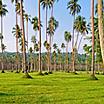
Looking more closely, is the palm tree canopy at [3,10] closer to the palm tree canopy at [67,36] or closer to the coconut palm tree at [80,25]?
the coconut palm tree at [80,25]

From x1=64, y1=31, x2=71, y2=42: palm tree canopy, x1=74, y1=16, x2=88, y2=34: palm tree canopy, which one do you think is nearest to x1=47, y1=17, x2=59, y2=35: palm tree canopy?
x1=74, y1=16, x2=88, y2=34: palm tree canopy

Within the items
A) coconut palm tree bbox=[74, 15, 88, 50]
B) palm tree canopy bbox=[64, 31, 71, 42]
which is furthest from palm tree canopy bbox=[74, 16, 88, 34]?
palm tree canopy bbox=[64, 31, 71, 42]

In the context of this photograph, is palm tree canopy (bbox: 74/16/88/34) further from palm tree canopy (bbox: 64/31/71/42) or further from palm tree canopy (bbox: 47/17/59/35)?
palm tree canopy (bbox: 64/31/71/42)

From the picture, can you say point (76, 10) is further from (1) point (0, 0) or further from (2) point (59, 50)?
(2) point (59, 50)

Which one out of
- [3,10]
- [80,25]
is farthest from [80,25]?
[3,10]

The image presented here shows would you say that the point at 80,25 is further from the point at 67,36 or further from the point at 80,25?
the point at 67,36

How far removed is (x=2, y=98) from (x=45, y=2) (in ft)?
213

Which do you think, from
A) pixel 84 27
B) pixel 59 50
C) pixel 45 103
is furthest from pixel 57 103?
pixel 59 50

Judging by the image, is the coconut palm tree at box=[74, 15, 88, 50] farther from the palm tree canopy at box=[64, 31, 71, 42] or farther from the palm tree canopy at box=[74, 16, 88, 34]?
the palm tree canopy at box=[64, 31, 71, 42]

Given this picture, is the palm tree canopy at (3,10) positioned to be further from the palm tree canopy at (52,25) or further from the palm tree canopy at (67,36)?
the palm tree canopy at (67,36)

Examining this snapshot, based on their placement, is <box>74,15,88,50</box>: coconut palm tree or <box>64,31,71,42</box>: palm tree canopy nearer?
<box>74,15,88,50</box>: coconut palm tree

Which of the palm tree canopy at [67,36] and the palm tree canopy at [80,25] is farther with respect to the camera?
the palm tree canopy at [67,36]

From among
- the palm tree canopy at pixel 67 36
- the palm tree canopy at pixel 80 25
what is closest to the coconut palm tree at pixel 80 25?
the palm tree canopy at pixel 80 25

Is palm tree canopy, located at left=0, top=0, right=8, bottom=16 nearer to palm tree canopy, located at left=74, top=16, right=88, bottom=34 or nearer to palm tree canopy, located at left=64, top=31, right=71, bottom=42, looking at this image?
palm tree canopy, located at left=74, top=16, right=88, bottom=34
